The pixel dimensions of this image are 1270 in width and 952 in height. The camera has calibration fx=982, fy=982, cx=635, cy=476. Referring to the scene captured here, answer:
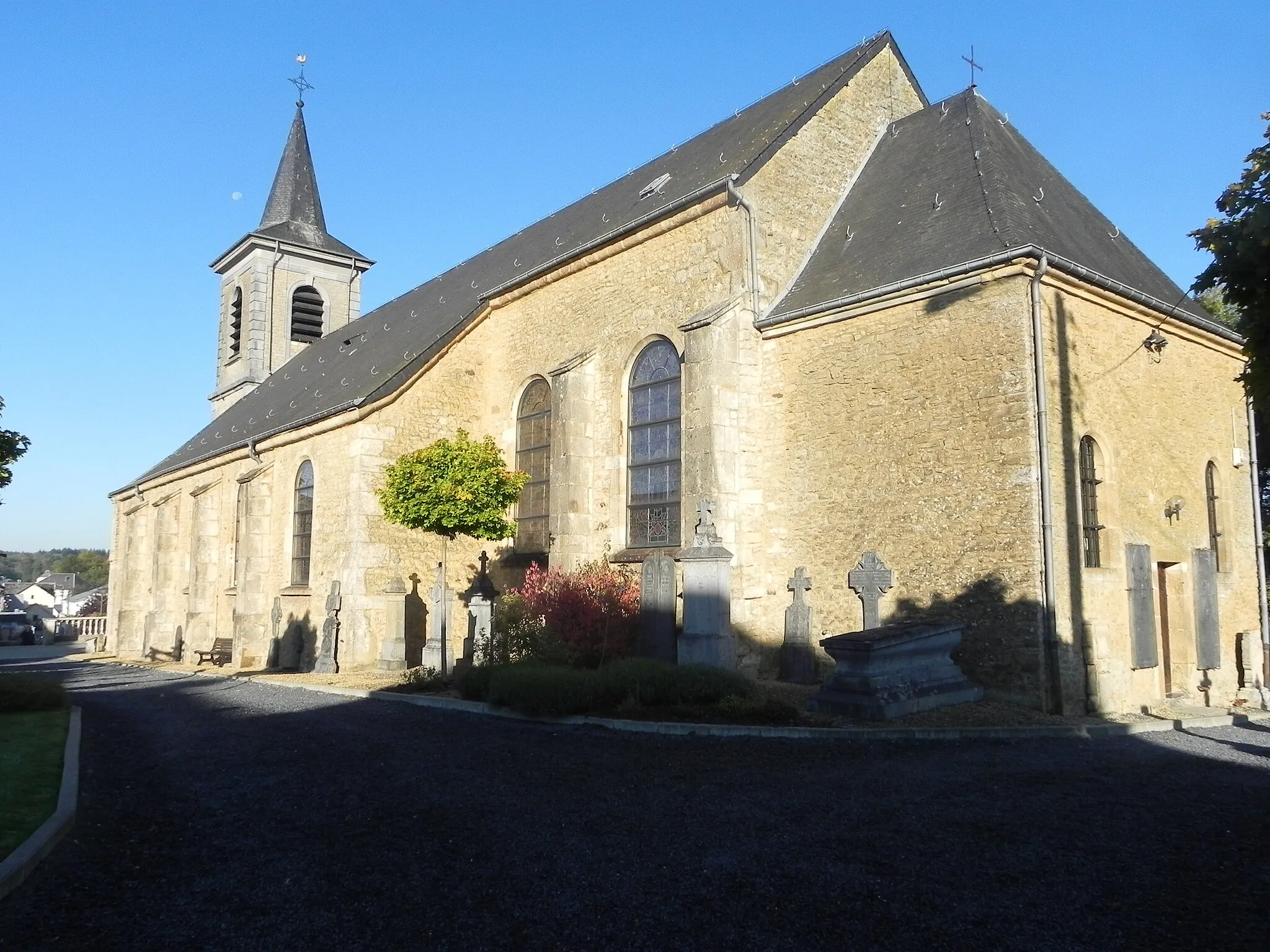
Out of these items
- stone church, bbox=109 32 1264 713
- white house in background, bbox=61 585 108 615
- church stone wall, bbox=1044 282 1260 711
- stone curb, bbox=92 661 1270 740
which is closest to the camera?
stone curb, bbox=92 661 1270 740

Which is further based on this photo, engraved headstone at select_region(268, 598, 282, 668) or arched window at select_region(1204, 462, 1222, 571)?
engraved headstone at select_region(268, 598, 282, 668)

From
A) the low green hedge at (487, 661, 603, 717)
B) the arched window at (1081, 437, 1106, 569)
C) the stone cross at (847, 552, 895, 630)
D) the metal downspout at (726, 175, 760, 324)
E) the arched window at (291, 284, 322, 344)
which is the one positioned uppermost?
the arched window at (291, 284, 322, 344)

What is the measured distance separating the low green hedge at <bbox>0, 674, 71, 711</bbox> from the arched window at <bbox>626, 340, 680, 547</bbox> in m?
8.11

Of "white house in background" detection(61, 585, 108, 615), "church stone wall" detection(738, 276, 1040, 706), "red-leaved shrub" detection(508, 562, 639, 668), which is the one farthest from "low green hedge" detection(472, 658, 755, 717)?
"white house in background" detection(61, 585, 108, 615)

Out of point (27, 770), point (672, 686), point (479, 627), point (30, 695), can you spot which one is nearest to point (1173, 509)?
point (672, 686)

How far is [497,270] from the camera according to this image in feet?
73.7

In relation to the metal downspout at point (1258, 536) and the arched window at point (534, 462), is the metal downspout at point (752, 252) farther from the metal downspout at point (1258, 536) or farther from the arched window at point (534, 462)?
the metal downspout at point (1258, 536)

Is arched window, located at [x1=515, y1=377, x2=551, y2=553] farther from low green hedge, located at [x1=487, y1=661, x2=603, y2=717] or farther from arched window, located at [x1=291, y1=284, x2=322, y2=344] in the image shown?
arched window, located at [x1=291, y1=284, x2=322, y2=344]

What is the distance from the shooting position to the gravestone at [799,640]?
13047mm

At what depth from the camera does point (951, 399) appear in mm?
11836

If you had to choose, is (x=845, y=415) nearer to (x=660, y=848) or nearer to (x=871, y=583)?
(x=871, y=583)

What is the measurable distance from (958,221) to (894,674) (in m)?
6.28

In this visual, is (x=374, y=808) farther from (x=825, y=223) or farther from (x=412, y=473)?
(x=825, y=223)

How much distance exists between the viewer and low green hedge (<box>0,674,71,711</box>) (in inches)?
450
